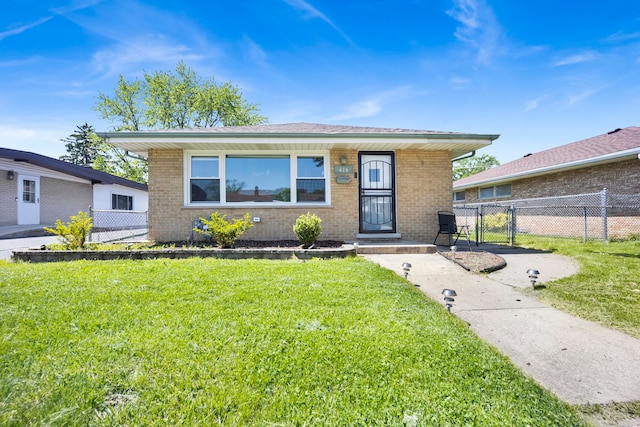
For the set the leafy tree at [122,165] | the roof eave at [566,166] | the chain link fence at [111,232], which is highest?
the leafy tree at [122,165]

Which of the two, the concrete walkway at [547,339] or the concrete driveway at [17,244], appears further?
the concrete driveway at [17,244]

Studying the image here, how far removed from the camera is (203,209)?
7.74 m

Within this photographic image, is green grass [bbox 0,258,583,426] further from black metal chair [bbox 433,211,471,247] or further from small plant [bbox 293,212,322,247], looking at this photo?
black metal chair [bbox 433,211,471,247]

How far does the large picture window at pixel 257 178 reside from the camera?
25.8 ft

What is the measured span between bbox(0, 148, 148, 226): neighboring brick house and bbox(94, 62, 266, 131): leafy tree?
743cm

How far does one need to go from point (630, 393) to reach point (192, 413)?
259 centimetres

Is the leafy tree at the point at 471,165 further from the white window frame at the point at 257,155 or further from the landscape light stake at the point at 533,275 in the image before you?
the landscape light stake at the point at 533,275

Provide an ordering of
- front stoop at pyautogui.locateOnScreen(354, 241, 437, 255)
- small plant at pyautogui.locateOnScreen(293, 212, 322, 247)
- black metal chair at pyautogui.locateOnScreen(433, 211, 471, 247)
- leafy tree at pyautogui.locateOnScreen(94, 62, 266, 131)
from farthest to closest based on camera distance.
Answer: leafy tree at pyautogui.locateOnScreen(94, 62, 266, 131) < black metal chair at pyautogui.locateOnScreen(433, 211, 471, 247) < front stoop at pyautogui.locateOnScreen(354, 241, 437, 255) < small plant at pyautogui.locateOnScreen(293, 212, 322, 247)

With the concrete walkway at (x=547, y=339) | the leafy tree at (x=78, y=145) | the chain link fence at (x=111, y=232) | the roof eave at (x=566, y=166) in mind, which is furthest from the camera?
the leafy tree at (x=78, y=145)

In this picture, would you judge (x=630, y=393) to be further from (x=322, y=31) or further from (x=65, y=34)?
(x=65, y=34)

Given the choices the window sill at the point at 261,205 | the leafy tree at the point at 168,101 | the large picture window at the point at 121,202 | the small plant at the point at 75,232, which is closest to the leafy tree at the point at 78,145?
the leafy tree at the point at 168,101

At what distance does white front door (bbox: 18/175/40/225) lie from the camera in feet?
44.8

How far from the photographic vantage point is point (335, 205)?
7906mm

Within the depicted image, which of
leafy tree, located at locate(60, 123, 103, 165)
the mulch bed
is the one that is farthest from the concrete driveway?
leafy tree, located at locate(60, 123, 103, 165)
